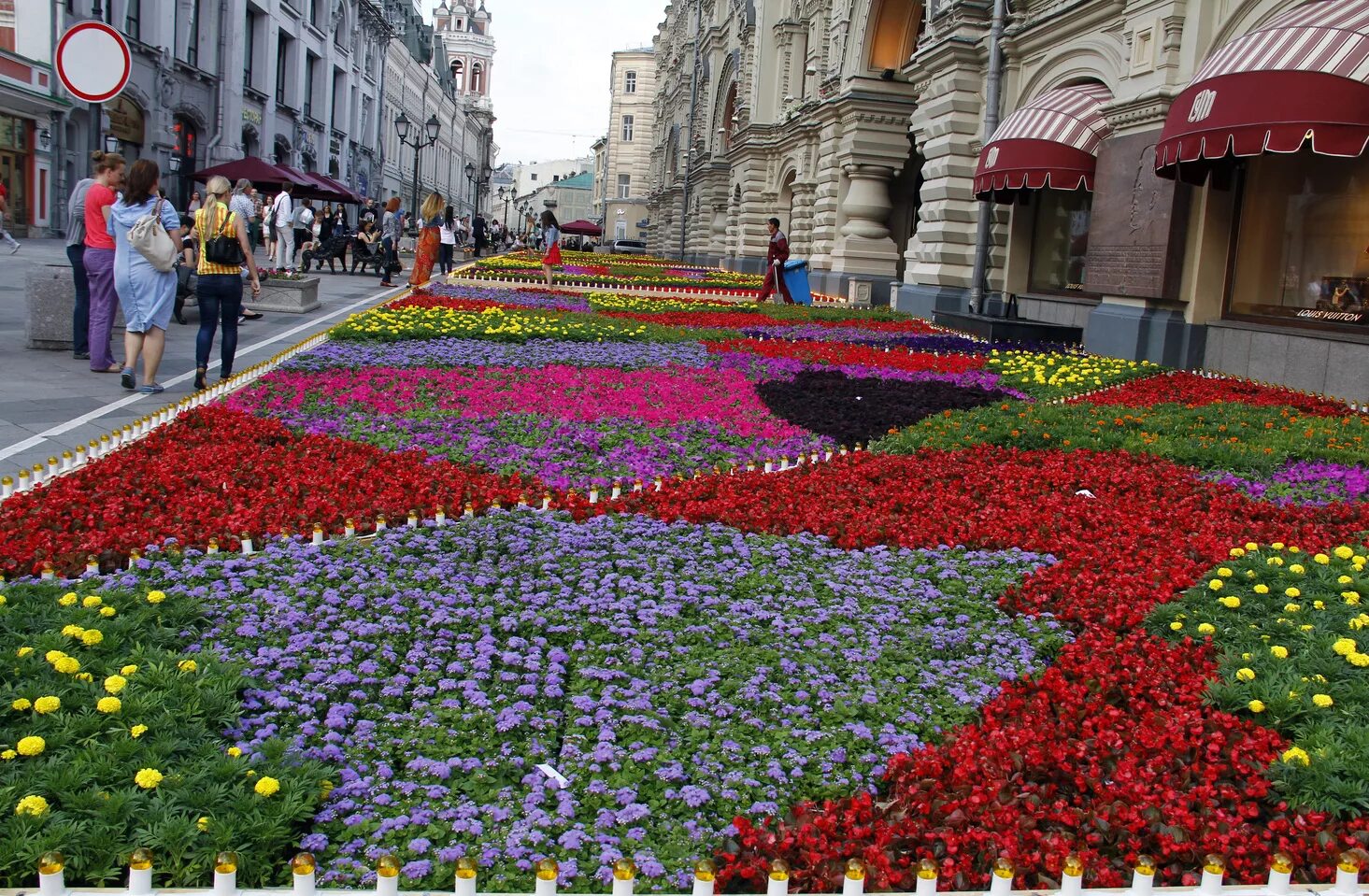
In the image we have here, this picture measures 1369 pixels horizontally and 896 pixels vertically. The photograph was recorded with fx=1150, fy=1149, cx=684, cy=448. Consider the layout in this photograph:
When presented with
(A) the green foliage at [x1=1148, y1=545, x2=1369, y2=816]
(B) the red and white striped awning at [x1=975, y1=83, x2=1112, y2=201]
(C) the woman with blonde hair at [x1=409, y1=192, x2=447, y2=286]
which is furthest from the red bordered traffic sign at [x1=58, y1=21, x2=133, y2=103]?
(B) the red and white striped awning at [x1=975, y1=83, x2=1112, y2=201]

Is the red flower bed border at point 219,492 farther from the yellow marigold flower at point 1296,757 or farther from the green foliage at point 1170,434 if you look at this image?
the yellow marigold flower at point 1296,757

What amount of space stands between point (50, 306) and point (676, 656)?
933cm

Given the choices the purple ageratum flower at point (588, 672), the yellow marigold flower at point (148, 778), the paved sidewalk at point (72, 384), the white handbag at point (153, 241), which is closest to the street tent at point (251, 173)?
the paved sidewalk at point (72, 384)

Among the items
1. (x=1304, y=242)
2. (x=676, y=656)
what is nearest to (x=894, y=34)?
(x=1304, y=242)

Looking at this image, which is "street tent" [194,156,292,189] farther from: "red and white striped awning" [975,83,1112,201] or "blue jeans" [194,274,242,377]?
"red and white striped awning" [975,83,1112,201]

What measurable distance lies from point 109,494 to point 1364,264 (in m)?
13.0

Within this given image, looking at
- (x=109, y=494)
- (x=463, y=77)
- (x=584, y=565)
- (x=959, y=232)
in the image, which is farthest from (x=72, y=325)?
(x=463, y=77)

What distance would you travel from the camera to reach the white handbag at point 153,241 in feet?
29.9

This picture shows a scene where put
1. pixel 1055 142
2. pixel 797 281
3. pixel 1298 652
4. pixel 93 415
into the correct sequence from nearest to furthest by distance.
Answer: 1. pixel 1298 652
2. pixel 93 415
3. pixel 1055 142
4. pixel 797 281

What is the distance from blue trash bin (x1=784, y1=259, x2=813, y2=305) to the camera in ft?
77.5

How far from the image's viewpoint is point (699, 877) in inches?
94.3

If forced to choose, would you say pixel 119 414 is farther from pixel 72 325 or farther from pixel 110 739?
pixel 110 739

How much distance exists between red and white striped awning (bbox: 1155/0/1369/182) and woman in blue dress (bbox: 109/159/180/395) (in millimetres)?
10354

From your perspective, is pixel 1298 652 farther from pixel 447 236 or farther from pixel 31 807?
pixel 447 236
